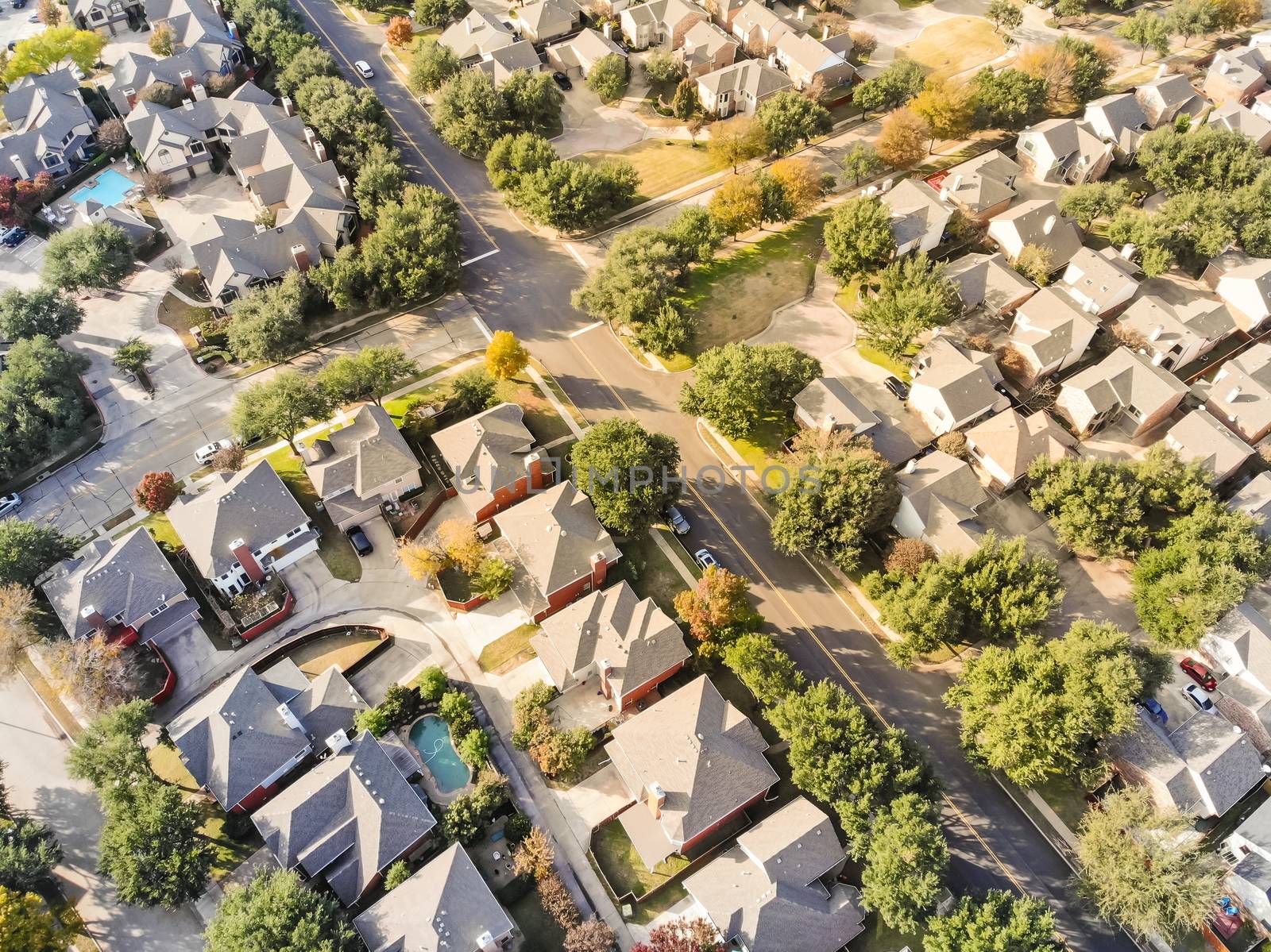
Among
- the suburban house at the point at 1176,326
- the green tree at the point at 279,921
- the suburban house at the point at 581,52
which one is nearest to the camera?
the green tree at the point at 279,921

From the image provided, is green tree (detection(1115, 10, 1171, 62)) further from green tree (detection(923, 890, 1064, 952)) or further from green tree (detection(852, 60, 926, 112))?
green tree (detection(923, 890, 1064, 952))

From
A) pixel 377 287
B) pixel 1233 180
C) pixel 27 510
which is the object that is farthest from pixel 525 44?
pixel 1233 180

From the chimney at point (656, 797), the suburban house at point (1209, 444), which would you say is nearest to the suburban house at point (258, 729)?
the chimney at point (656, 797)

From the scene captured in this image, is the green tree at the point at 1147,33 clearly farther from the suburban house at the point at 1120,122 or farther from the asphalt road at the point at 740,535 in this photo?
the asphalt road at the point at 740,535

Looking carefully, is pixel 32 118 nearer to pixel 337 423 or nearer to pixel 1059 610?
pixel 337 423

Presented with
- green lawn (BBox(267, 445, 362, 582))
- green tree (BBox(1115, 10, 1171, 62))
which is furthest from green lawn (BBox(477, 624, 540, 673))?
green tree (BBox(1115, 10, 1171, 62))

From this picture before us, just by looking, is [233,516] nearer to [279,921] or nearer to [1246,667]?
[279,921]

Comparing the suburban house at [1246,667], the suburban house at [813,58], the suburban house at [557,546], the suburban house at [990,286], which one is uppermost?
the suburban house at [813,58]
